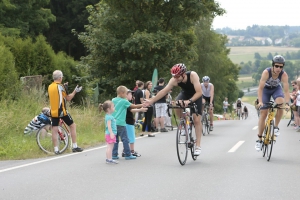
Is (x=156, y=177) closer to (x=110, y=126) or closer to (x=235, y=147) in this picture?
(x=110, y=126)

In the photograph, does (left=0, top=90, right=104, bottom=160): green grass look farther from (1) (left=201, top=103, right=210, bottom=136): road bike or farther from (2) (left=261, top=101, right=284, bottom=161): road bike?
(2) (left=261, top=101, right=284, bottom=161): road bike

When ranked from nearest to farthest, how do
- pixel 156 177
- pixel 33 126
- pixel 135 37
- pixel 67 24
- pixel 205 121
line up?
pixel 156 177, pixel 33 126, pixel 205 121, pixel 135 37, pixel 67 24

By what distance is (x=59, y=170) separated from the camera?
1013 cm

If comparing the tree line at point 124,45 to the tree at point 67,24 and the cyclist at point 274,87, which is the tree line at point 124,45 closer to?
the cyclist at point 274,87

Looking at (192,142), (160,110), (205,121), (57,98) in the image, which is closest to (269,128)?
(192,142)

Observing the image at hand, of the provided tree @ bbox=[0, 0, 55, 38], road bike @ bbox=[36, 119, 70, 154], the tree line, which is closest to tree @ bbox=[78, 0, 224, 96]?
the tree line

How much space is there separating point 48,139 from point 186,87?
3973 millimetres

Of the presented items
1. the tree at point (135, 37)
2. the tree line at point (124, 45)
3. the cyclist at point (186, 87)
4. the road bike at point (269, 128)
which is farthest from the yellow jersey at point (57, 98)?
the tree at point (135, 37)

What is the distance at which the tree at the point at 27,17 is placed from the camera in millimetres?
44844

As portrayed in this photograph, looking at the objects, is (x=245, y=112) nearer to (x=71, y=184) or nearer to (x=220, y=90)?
(x=220, y=90)

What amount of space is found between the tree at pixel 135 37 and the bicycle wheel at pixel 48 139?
1512 centimetres

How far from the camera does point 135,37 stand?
92.1 feet

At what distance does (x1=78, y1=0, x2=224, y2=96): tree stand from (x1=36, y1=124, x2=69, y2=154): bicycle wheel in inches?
595

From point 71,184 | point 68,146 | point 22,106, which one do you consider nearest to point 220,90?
point 22,106
